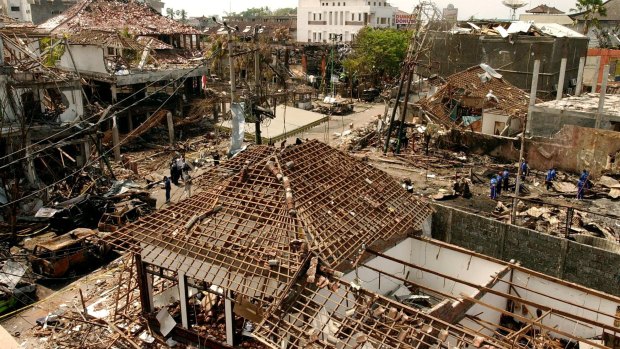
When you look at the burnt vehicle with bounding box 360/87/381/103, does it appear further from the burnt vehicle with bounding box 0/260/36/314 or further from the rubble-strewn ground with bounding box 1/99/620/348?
the burnt vehicle with bounding box 0/260/36/314

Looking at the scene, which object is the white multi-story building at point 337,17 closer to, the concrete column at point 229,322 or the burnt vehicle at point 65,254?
the burnt vehicle at point 65,254

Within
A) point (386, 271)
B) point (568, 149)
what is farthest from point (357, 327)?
point (568, 149)

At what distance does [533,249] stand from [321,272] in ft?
28.1

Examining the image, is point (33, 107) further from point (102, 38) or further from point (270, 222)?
point (270, 222)

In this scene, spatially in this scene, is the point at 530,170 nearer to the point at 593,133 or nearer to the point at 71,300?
the point at 593,133

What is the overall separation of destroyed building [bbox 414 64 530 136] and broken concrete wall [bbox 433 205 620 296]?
14742mm

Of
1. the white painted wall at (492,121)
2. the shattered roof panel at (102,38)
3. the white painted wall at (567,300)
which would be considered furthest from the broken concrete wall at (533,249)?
the shattered roof panel at (102,38)

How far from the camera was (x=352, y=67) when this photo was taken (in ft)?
165

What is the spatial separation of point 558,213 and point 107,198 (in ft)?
59.9

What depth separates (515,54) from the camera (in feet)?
126

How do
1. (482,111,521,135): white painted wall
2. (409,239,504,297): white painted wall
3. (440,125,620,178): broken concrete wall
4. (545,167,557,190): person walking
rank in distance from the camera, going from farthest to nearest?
(482,111,521,135): white painted wall < (440,125,620,178): broken concrete wall < (545,167,557,190): person walking < (409,239,504,297): white painted wall

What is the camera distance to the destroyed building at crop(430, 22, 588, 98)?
37406 mm

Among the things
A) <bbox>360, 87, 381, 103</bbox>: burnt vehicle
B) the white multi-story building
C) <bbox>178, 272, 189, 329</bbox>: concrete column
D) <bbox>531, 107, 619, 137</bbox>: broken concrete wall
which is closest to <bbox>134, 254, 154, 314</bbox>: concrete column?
<bbox>178, 272, 189, 329</bbox>: concrete column

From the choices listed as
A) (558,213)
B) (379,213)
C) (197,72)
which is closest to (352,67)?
(197,72)
